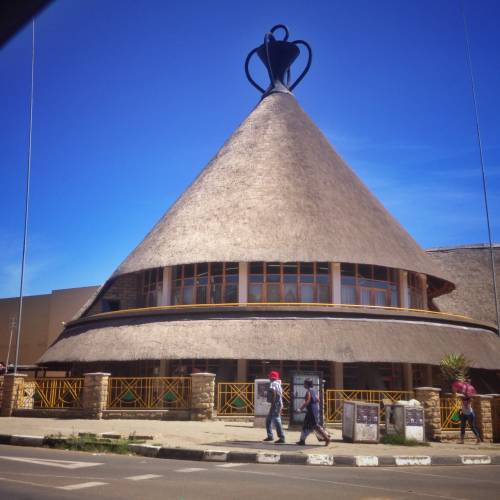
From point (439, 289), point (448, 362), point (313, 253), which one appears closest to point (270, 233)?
point (313, 253)

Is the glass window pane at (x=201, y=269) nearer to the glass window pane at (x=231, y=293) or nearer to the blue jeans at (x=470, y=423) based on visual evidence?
the glass window pane at (x=231, y=293)

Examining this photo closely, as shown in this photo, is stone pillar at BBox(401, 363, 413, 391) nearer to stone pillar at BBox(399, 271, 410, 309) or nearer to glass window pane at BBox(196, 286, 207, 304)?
stone pillar at BBox(399, 271, 410, 309)

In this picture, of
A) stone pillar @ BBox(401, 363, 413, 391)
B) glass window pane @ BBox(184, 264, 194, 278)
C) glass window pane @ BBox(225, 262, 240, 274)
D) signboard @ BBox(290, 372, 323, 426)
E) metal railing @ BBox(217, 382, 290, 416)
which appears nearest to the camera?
signboard @ BBox(290, 372, 323, 426)

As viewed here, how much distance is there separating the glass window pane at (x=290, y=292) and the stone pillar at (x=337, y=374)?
3.28 metres

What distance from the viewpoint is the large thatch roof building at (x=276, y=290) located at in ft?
76.9

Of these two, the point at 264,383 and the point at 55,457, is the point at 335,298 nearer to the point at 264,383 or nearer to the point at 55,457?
the point at 264,383

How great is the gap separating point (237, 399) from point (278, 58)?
78.7 ft

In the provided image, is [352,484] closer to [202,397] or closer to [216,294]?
[202,397]

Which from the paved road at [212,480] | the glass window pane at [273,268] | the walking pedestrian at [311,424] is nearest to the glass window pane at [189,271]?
the glass window pane at [273,268]

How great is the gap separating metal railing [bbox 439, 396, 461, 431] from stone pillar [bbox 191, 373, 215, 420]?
7414 mm

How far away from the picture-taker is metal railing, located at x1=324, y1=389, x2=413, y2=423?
20797mm

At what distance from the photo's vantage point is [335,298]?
2616 centimetres

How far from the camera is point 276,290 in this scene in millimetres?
26281

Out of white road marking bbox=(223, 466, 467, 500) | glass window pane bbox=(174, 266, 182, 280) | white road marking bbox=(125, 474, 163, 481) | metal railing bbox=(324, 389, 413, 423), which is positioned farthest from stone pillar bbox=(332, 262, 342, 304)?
white road marking bbox=(125, 474, 163, 481)
